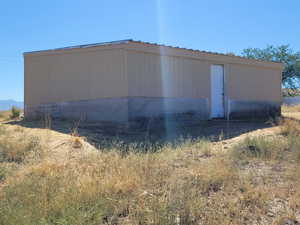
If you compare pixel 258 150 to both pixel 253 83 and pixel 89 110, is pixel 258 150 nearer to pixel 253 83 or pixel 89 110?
pixel 89 110

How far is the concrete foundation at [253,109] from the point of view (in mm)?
13922

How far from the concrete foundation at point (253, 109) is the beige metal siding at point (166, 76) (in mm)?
1789

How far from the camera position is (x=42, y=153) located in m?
6.52

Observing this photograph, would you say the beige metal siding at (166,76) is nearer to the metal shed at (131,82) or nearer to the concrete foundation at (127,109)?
the metal shed at (131,82)

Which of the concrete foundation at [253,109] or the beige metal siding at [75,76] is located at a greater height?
the beige metal siding at [75,76]

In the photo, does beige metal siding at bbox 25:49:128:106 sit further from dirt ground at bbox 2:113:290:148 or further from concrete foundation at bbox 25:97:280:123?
dirt ground at bbox 2:113:290:148

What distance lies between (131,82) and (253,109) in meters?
7.01

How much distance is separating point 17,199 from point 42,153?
2.51m

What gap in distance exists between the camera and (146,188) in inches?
181

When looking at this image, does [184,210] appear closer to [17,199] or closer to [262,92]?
[17,199]

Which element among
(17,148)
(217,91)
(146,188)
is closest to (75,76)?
(17,148)

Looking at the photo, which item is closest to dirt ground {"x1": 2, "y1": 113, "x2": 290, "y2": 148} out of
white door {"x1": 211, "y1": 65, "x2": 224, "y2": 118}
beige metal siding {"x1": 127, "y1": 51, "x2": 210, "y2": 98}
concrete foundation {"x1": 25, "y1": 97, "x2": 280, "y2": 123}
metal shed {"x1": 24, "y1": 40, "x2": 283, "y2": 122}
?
concrete foundation {"x1": 25, "y1": 97, "x2": 280, "y2": 123}

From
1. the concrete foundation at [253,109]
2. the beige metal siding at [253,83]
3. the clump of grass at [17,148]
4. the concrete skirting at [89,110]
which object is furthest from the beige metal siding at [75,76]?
the concrete foundation at [253,109]

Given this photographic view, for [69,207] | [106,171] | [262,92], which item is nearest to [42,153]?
[106,171]
